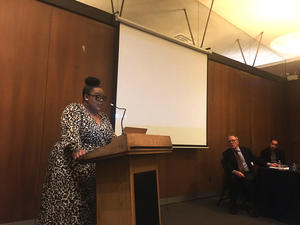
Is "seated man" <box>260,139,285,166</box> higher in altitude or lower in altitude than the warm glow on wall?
lower

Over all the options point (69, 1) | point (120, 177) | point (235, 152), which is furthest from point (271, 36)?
point (120, 177)

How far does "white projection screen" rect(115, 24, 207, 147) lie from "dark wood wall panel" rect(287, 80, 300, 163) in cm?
368

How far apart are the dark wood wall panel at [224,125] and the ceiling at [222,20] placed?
0.58 meters

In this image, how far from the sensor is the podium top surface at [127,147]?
1.30 meters

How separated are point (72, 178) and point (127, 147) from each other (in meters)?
0.65

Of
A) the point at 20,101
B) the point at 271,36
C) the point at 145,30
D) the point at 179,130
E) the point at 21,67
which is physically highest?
the point at 271,36

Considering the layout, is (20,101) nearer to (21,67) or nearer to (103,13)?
(21,67)

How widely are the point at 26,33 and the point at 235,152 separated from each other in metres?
3.37

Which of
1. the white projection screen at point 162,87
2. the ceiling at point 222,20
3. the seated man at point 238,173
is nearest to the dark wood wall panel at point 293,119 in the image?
the ceiling at point 222,20

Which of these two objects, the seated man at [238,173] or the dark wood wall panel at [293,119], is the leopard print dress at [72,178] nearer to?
the seated man at [238,173]

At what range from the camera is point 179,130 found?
13.2 feet

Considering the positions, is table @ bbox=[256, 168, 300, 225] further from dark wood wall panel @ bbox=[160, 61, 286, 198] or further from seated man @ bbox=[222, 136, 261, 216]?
dark wood wall panel @ bbox=[160, 61, 286, 198]

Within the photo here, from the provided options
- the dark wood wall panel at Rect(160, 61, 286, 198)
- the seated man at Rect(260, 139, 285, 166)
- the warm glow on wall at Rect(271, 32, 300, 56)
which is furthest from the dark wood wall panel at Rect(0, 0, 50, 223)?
the seated man at Rect(260, 139, 285, 166)

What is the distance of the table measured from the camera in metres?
3.17
